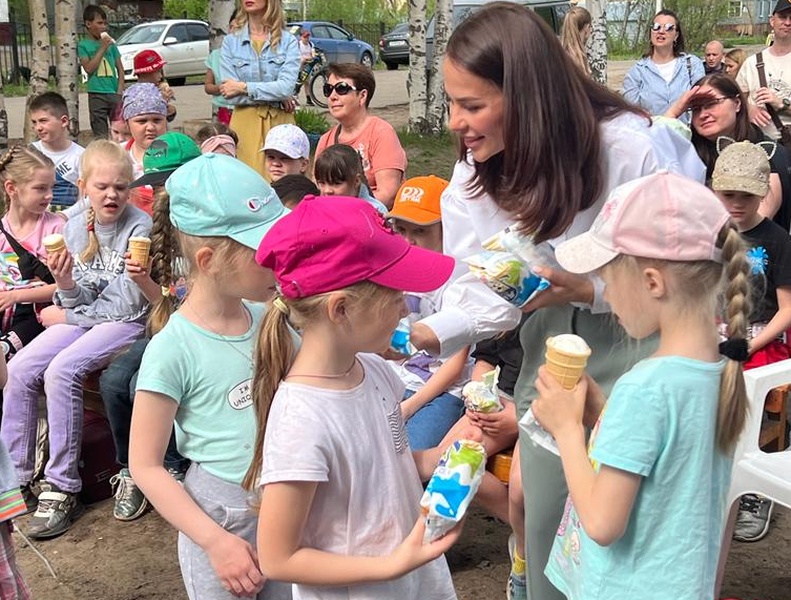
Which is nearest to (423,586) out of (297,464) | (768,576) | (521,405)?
(297,464)

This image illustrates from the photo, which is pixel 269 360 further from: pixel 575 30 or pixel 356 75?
pixel 575 30

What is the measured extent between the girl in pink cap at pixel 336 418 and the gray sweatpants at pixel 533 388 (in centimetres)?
62

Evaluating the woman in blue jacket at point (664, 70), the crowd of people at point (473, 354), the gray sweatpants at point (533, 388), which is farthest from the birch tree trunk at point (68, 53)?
the gray sweatpants at point (533, 388)

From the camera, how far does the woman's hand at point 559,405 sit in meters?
2.04

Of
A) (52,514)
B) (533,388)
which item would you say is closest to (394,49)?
(52,514)

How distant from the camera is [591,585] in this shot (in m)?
2.11

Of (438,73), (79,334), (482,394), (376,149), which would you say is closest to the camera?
(482,394)

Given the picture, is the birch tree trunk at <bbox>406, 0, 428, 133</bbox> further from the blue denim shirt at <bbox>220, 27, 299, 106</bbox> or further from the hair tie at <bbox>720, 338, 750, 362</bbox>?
the hair tie at <bbox>720, 338, 750, 362</bbox>

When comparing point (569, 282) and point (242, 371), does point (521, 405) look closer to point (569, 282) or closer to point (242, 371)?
point (569, 282)

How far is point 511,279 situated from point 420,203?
189cm

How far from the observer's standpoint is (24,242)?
504 centimetres

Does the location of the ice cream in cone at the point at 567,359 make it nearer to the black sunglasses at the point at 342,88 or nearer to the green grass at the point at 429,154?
the black sunglasses at the point at 342,88

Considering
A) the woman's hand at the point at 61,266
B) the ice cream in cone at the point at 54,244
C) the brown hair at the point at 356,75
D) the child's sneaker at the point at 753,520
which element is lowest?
the child's sneaker at the point at 753,520

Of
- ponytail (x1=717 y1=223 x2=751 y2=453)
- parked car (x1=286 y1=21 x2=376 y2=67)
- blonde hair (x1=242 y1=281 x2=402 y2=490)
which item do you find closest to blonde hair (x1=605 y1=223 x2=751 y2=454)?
ponytail (x1=717 y1=223 x2=751 y2=453)
